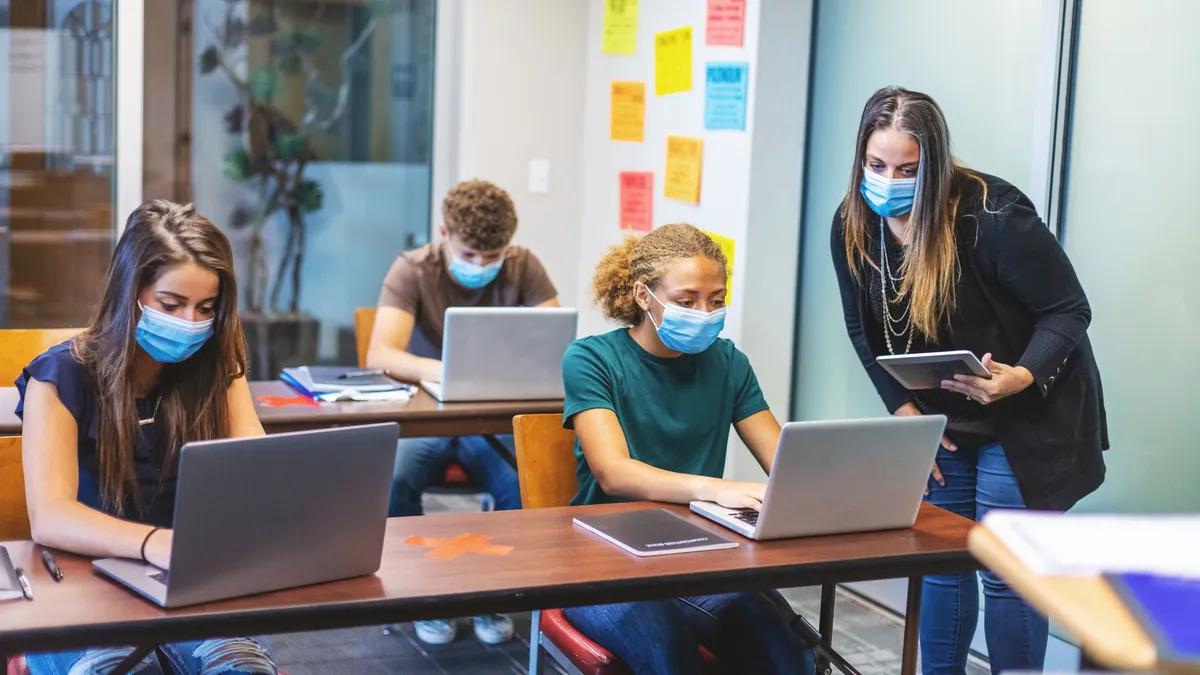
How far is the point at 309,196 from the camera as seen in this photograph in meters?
4.49

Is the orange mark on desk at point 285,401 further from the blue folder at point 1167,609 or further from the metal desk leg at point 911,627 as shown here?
the blue folder at point 1167,609

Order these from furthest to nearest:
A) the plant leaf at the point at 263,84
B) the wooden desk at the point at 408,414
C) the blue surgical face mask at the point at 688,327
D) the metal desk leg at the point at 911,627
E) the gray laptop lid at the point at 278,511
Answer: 1. the plant leaf at the point at 263,84
2. the wooden desk at the point at 408,414
3. the blue surgical face mask at the point at 688,327
4. the metal desk leg at the point at 911,627
5. the gray laptop lid at the point at 278,511

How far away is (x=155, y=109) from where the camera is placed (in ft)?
13.7

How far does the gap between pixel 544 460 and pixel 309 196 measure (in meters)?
2.51

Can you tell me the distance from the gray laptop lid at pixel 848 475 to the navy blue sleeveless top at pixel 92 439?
910mm

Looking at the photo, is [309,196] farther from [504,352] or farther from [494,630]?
[494,630]

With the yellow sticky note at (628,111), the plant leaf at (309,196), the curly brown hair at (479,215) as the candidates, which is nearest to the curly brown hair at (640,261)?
the curly brown hair at (479,215)

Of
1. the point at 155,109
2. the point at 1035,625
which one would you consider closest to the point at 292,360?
the point at 155,109

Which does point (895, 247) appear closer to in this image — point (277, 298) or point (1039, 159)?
point (1039, 159)

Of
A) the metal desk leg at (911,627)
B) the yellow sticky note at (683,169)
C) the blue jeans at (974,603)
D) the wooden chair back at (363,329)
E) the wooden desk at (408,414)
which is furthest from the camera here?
the yellow sticky note at (683,169)

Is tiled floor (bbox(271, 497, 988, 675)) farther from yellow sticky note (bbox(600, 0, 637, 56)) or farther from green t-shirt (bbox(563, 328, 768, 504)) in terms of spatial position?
yellow sticky note (bbox(600, 0, 637, 56))

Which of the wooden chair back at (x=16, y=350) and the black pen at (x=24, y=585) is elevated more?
the wooden chair back at (x=16, y=350)

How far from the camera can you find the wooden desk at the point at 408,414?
2.62m

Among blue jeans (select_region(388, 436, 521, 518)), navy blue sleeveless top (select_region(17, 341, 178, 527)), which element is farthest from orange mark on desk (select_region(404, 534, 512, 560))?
blue jeans (select_region(388, 436, 521, 518))
